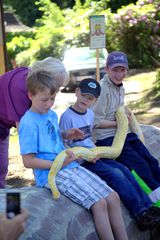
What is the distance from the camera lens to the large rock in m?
2.92

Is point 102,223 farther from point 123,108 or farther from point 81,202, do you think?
point 123,108

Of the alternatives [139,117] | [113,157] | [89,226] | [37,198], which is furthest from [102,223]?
[139,117]

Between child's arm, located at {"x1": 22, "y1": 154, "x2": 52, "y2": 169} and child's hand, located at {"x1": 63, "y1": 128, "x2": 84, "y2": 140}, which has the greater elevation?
child's hand, located at {"x1": 63, "y1": 128, "x2": 84, "y2": 140}

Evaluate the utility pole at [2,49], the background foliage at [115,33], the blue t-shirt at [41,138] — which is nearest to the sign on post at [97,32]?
the utility pole at [2,49]

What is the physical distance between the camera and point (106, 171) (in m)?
3.57

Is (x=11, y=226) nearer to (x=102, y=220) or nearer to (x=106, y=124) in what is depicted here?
(x=102, y=220)

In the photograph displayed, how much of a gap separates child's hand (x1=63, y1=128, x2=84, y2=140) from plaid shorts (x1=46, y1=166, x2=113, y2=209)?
0.26 meters

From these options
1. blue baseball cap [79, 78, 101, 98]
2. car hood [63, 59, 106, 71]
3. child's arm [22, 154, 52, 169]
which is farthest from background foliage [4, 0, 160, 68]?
child's arm [22, 154, 52, 169]

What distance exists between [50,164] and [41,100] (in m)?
0.41

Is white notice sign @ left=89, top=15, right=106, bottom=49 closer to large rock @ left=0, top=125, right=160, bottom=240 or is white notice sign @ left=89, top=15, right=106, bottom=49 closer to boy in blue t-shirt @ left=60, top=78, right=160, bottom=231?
boy in blue t-shirt @ left=60, top=78, right=160, bottom=231

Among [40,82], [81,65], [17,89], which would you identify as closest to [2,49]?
[17,89]

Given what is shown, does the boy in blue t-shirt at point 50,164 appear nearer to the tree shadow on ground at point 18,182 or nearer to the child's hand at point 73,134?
the child's hand at point 73,134

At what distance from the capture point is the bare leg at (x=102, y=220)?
3.08m

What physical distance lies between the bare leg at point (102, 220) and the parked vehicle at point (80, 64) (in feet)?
44.2
